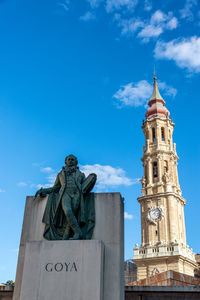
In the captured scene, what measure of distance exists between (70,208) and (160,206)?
2020 inches

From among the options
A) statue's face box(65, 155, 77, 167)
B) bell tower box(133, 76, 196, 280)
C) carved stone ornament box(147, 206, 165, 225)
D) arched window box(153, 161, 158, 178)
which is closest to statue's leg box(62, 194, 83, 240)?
statue's face box(65, 155, 77, 167)

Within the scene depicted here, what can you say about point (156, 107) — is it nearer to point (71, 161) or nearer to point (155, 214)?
point (155, 214)

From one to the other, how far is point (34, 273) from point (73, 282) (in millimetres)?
967

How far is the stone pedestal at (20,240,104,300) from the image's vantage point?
7.15 meters

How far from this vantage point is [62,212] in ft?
27.3

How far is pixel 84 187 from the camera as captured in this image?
27.9 ft

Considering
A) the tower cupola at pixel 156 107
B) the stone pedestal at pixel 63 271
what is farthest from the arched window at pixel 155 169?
the stone pedestal at pixel 63 271

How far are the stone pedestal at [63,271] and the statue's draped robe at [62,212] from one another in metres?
0.53

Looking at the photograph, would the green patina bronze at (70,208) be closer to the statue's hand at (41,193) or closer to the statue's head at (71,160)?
the statue's hand at (41,193)

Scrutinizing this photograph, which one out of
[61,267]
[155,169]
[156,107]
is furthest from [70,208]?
[156,107]

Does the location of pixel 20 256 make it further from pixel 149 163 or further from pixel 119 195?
pixel 149 163

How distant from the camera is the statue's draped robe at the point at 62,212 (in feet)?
26.8

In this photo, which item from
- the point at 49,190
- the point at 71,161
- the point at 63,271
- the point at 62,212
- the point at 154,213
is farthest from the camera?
the point at 154,213

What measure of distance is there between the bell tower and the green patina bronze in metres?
46.0
